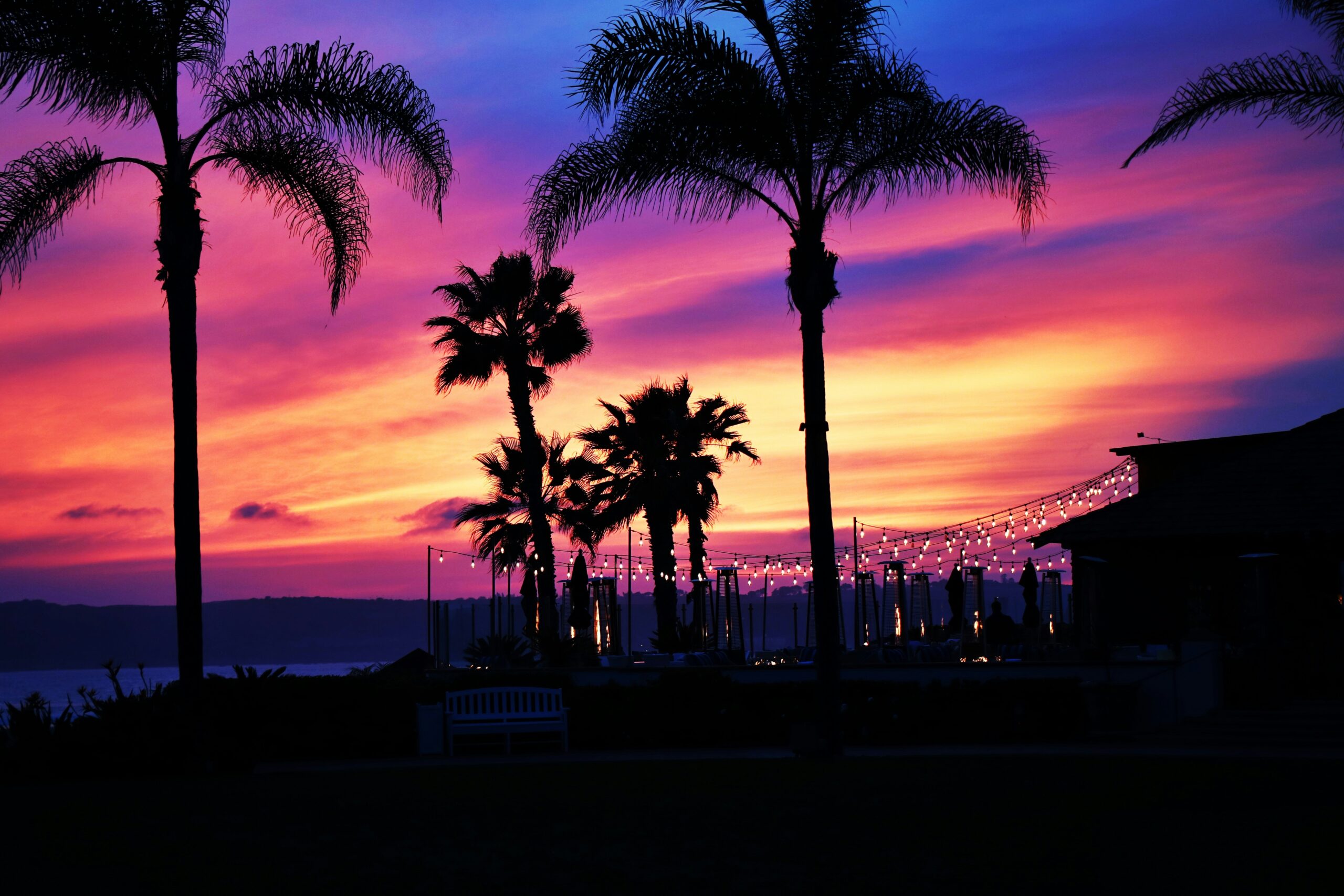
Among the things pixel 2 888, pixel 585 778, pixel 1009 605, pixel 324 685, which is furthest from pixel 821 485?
pixel 1009 605

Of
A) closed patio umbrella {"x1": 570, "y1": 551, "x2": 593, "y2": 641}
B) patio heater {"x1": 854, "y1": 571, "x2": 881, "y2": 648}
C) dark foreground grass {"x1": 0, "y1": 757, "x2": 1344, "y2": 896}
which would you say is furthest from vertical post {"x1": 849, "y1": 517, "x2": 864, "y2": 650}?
dark foreground grass {"x1": 0, "y1": 757, "x2": 1344, "y2": 896}

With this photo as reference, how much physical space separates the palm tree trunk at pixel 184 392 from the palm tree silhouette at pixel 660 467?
78.8 feet

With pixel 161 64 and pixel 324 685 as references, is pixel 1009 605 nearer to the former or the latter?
pixel 324 685

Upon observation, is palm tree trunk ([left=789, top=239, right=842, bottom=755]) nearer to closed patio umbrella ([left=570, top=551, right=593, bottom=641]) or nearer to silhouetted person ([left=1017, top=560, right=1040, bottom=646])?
closed patio umbrella ([left=570, top=551, right=593, bottom=641])

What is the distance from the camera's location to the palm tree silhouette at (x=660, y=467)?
39.7m

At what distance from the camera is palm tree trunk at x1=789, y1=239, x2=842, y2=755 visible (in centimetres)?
1617

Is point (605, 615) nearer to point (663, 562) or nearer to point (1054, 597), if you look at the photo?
point (663, 562)

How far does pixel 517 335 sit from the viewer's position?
35812mm

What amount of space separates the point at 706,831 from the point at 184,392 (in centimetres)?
856

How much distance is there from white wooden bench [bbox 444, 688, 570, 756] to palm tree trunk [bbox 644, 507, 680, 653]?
65.8 ft

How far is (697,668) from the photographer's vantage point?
19859 millimetres

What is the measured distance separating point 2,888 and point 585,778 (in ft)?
22.2


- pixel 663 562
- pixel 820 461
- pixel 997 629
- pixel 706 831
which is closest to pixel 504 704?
pixel 820 461

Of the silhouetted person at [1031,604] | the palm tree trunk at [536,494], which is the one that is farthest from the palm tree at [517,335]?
the silhouetted person at [1031,604]
